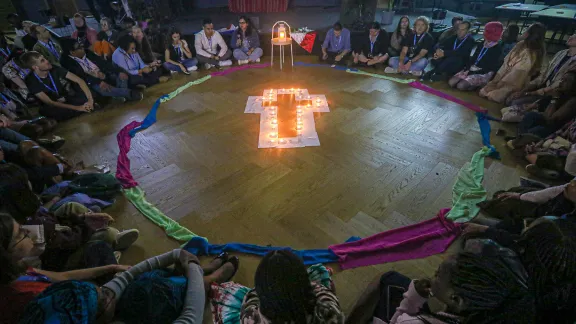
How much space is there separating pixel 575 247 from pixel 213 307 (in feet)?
5.38

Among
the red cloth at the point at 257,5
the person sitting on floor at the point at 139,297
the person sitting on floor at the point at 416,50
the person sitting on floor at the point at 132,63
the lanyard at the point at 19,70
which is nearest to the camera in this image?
the person sitting on floor at the point at 139,297

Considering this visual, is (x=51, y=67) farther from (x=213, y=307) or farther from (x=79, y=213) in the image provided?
(x=213, y=307)

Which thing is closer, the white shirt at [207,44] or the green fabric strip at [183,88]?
the green fabric strip at [183,88]

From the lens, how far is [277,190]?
101 inches

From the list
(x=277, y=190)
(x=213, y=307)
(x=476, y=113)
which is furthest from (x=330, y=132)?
(x=213, y=307)

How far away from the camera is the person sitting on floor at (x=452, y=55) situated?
450 cm

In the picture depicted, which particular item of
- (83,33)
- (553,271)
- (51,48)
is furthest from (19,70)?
(553,271)

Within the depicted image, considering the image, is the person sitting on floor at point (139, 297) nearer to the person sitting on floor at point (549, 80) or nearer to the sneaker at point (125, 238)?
the sneaker at point (125, 238)

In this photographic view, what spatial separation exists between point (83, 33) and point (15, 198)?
4.94m

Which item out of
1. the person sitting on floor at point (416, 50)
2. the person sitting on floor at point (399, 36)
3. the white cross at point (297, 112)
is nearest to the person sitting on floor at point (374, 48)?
the person sitting on floor at point (399, 36)

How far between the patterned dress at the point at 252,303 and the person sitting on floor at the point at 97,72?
11.7 feet

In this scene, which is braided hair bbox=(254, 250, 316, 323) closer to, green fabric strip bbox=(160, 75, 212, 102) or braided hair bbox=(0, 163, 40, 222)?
braided hair bbox=(0, 163, 40, 222)

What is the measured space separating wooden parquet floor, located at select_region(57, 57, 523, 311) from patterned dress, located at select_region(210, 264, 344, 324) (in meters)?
0.23

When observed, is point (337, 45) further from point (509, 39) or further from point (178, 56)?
point (178, 56)
